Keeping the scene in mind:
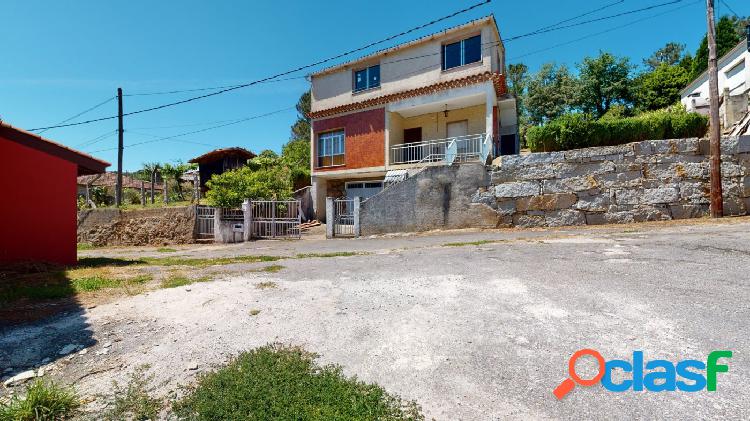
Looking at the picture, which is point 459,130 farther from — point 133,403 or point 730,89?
point 730,89

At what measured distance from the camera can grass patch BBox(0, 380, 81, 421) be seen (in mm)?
2301

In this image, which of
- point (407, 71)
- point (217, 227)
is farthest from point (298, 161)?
point (407, 71)

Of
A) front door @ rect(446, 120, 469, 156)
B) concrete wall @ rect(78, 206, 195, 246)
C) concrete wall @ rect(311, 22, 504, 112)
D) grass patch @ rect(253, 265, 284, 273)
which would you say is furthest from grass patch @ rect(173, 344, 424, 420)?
concrete wall @ rect(311, 22, 504, 112)

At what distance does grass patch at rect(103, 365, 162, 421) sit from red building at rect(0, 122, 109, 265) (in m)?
8.28

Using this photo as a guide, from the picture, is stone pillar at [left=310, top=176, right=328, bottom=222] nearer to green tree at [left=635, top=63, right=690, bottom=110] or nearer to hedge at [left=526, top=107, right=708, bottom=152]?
hedge at [left=526, top=107, right=708, bottom=152]

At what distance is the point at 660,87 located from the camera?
28188mm

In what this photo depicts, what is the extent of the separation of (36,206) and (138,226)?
8671mm

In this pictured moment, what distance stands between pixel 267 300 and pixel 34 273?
279 inches

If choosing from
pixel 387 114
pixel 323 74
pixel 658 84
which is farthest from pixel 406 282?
pixel 658 84

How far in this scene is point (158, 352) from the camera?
130 inches

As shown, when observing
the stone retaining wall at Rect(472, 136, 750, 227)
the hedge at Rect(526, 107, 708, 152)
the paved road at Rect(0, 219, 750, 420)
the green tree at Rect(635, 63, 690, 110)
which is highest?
the green tree at Rect(635, 63, 690, 110)

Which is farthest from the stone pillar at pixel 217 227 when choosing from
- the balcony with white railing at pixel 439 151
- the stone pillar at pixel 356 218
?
the balcony with white railing at pixel 439 151

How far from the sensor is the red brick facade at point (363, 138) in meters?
17.7

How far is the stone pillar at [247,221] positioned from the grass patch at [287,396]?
1322 cm
